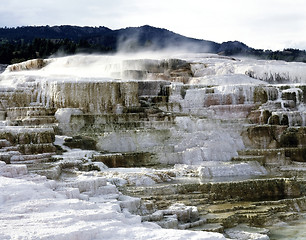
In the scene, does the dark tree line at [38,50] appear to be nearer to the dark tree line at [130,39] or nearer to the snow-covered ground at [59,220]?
the dark tree line at [130,39]

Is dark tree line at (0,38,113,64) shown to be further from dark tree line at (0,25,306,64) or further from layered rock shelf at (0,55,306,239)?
layered rock shelf at (0,55,306,239)

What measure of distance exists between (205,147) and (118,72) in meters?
11.8

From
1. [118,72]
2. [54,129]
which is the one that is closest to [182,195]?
[54,129]

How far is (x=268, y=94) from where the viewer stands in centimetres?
1986

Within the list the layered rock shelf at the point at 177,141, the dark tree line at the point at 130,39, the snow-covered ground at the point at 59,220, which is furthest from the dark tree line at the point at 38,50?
the snow-covered ground at the point at 59,220

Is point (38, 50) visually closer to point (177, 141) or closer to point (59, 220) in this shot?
point (177, 141)

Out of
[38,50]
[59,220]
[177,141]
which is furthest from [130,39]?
[59,220]

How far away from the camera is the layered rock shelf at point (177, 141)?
10.2 m

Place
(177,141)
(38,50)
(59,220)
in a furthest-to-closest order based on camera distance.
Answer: (38,50) → (177,141) → (59,220)

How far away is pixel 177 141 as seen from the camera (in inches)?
627

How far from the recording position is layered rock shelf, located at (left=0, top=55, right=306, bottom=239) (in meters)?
10.2

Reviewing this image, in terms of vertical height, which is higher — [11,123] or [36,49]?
[36,49]

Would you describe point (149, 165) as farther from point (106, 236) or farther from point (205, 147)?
point (106, 236)

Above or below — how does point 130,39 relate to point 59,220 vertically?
above
